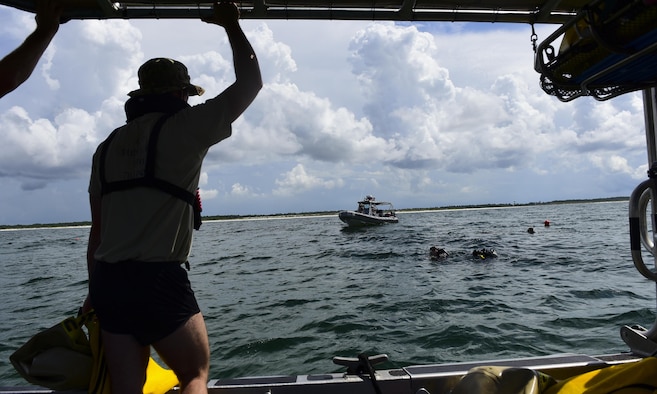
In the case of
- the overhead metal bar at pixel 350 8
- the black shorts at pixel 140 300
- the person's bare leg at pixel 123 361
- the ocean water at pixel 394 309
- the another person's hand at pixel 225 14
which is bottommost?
the ocean water at pixel 394 309

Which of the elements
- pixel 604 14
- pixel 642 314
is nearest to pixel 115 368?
pixel 604 14

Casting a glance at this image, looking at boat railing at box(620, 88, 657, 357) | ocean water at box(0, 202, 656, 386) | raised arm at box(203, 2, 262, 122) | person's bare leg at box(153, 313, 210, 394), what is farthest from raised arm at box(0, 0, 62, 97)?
ocean water at box(0, 202, 656, 386)

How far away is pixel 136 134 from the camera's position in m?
1.65

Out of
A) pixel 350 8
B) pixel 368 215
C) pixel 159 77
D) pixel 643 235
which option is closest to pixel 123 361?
pixel 159 77

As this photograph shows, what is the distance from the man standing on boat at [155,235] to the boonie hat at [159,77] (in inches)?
3.9

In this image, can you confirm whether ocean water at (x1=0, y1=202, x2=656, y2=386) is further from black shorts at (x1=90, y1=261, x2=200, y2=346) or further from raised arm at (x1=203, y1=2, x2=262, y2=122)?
raised arm at (x1=203, y1=2, x2=262, y2=122)

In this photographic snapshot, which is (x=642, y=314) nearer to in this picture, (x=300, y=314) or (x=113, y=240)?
(x=300, y=314)

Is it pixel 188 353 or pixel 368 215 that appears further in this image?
pixel 368 215

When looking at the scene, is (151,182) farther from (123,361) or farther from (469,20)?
(469,20)

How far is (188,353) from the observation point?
163 cm

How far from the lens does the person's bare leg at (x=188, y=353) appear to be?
159cm

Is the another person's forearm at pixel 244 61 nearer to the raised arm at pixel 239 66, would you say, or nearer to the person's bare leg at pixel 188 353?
the raised arm at pixel 239 66

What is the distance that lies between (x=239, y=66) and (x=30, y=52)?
84cm

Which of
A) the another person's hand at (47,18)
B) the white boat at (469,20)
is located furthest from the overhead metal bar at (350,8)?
the another person's hand at (47,18)
